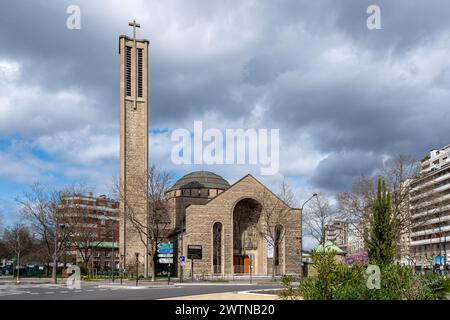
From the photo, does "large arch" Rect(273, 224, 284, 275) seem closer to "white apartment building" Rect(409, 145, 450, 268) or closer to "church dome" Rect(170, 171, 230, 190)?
"white apartment building" Rect(409, 145, 450, 268)

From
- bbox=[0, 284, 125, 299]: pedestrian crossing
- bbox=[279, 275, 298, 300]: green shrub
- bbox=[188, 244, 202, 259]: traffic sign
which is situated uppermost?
bbox=[279, 275, 298, 300]: green shrub

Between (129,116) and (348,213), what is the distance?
32.1 meters

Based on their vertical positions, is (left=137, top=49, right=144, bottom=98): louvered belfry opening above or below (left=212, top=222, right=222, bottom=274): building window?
above

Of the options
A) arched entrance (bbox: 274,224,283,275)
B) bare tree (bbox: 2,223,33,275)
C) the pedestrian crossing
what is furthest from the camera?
bare tree (bbox: 2,223,33,275)

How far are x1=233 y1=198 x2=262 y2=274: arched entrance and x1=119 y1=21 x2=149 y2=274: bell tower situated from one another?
13012 mm

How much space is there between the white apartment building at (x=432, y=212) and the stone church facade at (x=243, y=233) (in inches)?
661

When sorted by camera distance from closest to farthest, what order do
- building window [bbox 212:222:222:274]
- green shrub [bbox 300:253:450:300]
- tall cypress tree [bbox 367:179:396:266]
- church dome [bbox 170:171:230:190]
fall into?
green shrub [bbox 300:253:450:300] → tall cypress tree [bbox 367:179:396:266] → building window [bbox 212:222:222:274] → church dome [bbox 170:171:230:190]

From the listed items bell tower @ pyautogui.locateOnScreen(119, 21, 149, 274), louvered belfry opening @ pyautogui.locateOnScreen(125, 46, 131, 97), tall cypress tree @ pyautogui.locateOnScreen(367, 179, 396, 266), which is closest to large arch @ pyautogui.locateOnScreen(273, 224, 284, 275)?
bell tower @ pyautogui.locateOnScreen(119, 21, 149, 274)

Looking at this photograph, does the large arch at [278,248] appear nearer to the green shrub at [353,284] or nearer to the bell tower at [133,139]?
the bell tower at [133,139]

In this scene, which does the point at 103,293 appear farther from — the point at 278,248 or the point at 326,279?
the point at 278,248

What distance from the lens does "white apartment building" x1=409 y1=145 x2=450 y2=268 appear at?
53659 millimetres

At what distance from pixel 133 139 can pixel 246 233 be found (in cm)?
2034

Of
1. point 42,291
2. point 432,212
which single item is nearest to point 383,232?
point 42,291
